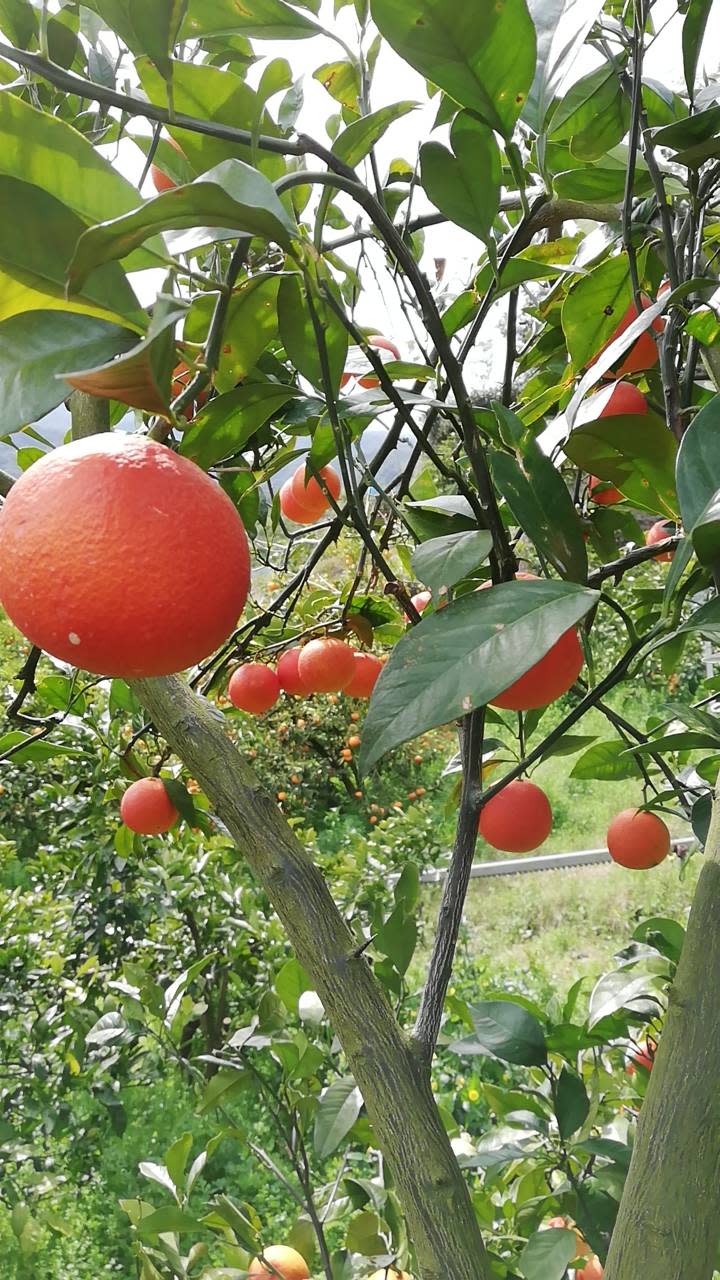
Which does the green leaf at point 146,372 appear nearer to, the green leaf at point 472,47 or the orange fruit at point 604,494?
the green leaf at point 472,47

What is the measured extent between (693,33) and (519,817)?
457mm

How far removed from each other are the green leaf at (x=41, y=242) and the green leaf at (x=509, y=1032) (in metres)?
0.55

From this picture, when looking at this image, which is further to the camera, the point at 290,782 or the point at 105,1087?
the point at 290,782

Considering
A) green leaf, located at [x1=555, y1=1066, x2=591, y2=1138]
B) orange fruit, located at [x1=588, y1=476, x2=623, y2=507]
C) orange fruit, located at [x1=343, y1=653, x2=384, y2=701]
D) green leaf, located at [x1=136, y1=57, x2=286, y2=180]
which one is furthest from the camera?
orange fruit, located at [x1=343, y1=653, x2=384, y2=701]

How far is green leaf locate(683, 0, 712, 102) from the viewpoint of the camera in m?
0.43

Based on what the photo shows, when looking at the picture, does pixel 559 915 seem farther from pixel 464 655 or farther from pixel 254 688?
pixel 464 655

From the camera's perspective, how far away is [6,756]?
72cm

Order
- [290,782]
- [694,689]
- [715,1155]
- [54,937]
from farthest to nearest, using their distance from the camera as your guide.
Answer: [694,689] → [290,782] → [54,937] → [715,1155]

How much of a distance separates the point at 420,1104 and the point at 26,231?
15.8 inches

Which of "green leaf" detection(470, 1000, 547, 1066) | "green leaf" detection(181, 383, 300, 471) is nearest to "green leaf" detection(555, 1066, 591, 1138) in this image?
"green leaf" detection(470, 1000, 547, 1066)

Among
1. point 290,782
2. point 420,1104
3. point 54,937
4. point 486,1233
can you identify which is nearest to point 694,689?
point 290,782

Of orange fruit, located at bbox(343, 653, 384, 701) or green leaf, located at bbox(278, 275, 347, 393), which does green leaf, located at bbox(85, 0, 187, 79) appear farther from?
orange fruit, located at bbox(343, 653, 384, 701)

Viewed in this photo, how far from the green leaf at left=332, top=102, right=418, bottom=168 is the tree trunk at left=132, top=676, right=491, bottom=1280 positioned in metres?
0.31

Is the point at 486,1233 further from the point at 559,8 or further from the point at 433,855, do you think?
the point at 433,855
